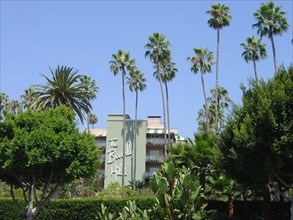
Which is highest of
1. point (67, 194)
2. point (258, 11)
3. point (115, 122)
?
point (258, 11)

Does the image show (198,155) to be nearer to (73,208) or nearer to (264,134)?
(264,134)

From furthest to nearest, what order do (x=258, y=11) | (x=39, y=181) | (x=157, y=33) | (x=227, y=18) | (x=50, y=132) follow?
(x=157, y=33) → (x=227, y=18) → (x=258, y=11) → (x=39, y=181) → (x=50, y=132)

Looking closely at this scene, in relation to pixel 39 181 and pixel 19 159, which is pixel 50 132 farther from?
pixel 39 181

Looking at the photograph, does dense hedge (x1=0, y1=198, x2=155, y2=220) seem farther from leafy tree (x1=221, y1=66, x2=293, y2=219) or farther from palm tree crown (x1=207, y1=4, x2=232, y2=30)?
palm tree crown (x1=207, y1=4, x2=232, y2=30)

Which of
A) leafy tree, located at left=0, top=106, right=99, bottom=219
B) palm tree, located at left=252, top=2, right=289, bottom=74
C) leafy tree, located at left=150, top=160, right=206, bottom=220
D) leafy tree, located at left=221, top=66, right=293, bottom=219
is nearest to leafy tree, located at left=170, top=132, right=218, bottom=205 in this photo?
leafy tree, located at left=150, top=160, right=206, bottom=220

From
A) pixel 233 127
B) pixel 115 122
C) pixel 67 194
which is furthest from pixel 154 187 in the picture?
pixel 115 122

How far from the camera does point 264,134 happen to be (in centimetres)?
1483

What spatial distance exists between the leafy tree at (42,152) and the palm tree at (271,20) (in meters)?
24.5

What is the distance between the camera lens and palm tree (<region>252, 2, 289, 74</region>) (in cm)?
3775

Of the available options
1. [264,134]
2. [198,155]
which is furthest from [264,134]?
[198,155]

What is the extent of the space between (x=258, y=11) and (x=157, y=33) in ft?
46.6

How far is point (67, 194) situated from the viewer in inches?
1781

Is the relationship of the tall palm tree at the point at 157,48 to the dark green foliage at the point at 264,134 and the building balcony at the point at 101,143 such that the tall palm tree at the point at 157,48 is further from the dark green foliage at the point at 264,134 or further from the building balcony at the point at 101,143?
the dark green foliage at the point at 264,134

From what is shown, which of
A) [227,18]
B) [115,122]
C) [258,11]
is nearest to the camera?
[258,11]
